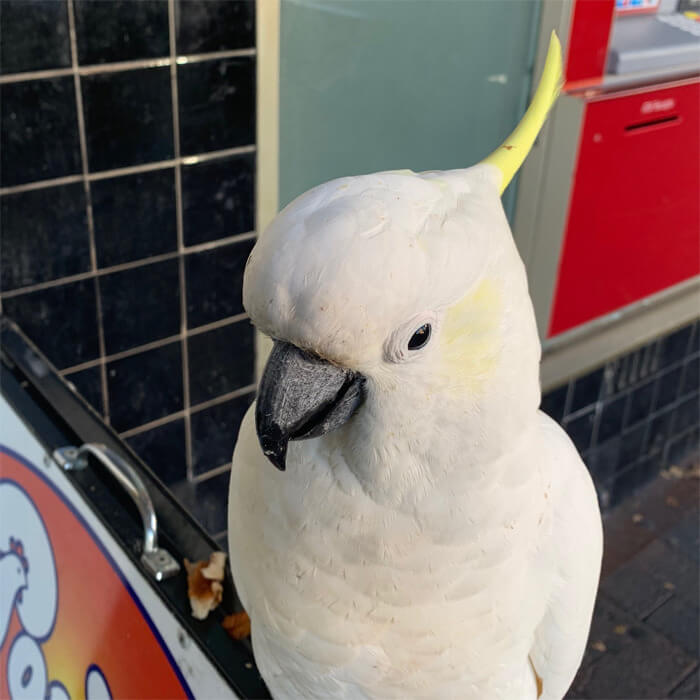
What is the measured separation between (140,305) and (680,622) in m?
1.53

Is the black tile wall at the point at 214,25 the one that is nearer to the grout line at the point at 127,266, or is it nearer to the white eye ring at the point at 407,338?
the grout line at the point at 127,266

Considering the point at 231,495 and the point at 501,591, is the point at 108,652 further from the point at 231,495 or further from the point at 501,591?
the point at 501,591

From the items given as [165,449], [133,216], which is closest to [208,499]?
[165,449]

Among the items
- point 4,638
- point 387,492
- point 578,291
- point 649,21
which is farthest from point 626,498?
point 387,492

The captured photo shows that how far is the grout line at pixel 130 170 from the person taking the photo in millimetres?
1369

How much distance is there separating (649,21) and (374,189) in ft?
4.77

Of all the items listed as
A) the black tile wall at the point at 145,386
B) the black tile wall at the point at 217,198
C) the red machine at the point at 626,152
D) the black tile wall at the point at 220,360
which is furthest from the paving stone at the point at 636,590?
the black tile wall at the point at 217,198

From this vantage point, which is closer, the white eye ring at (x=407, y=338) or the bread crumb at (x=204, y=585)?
the white eye ring at (x=407, y=338)

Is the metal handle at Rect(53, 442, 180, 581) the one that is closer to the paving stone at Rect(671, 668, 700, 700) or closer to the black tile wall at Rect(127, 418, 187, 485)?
the black tile wall at Rect(127, 418, 187, 485)

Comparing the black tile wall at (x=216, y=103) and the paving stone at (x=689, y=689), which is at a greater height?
the black tile wall at (x=216, y=103)

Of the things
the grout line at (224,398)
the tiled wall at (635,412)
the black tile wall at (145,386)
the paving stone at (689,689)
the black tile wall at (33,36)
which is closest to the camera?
the black tile wall at (33,36)

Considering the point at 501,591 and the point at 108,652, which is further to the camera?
the point at 108,652

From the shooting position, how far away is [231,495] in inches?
30.5

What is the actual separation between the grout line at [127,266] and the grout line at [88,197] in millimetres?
21
